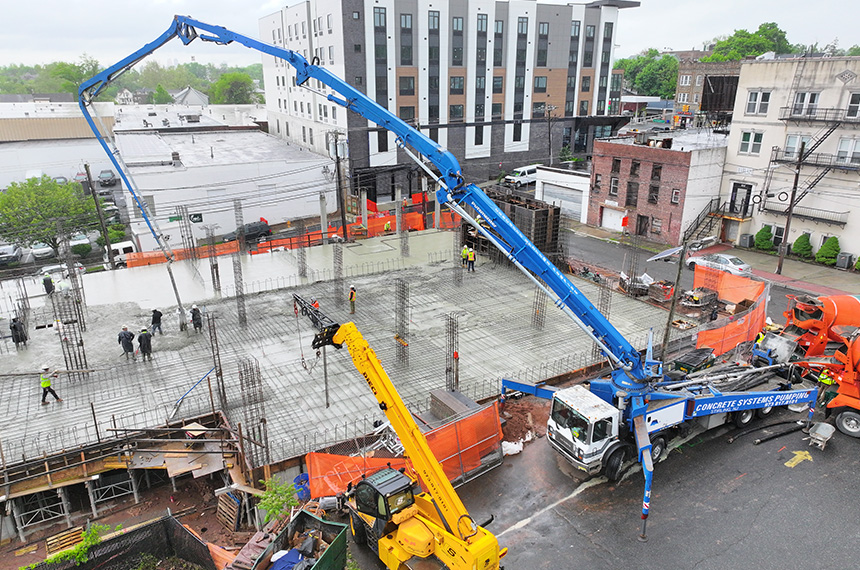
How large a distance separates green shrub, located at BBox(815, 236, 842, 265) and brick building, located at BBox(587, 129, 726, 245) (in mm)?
7366

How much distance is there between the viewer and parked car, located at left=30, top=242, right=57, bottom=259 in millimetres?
41344

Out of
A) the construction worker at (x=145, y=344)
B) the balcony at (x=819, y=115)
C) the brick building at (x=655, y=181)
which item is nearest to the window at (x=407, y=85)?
the brick building at (x=655, y=181)

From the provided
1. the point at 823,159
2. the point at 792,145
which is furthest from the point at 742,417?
the point at 792,145

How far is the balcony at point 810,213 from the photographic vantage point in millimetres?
32938

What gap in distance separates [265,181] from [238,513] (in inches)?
1382

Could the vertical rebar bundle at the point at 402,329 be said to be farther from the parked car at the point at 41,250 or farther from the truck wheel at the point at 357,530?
the parked car at the point at 41,250

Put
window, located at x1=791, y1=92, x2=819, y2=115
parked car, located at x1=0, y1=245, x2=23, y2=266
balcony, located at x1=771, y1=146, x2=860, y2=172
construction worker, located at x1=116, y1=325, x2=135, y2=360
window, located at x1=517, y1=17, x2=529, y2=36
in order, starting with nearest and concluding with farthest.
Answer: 1. construction worker, located at x1=116, y1=325, x2=135, y2=360
2. balcony, located at x1=771, y1=146, x2=860, y2=172
3. window, located at x1=791, y1=92, x2=819, y2=115
4. parked car, located at x1=0, y1=245, x2=23, y2=266
5. window, located at x1=517, y1=17, x2=529, y2=36

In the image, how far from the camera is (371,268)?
3172 cm

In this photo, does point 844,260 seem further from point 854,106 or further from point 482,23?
point 482,23

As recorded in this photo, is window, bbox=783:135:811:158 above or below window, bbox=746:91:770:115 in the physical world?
below

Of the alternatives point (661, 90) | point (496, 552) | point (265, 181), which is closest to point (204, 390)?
point (496, 552)

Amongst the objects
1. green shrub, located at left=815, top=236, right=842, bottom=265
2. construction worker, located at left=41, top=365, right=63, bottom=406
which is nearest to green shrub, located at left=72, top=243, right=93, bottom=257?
construction worker, located at left=41, top=365, right=63, bottom=406

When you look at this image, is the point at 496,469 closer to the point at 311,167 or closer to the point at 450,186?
the point at 450,186

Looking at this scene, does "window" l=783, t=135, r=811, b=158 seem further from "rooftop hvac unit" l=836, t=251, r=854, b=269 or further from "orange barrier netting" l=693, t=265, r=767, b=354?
"orange barrier netting" l=693, t=265, r=767, b=354
